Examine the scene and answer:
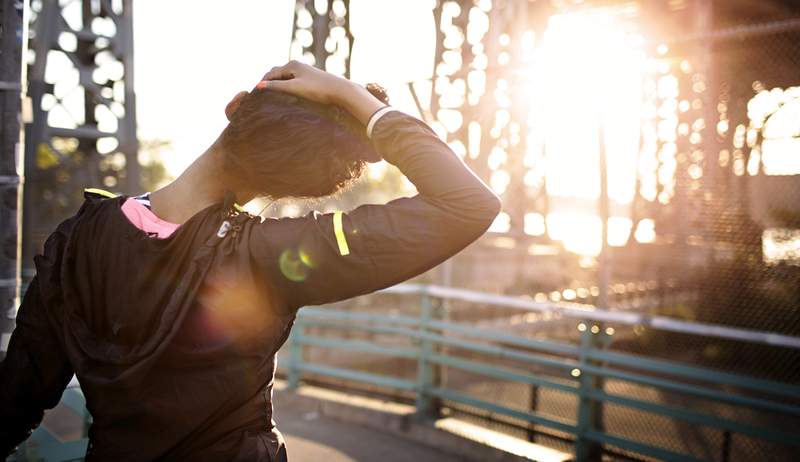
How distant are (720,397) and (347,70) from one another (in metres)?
8.32

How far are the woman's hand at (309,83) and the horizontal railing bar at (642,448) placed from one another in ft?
14.0

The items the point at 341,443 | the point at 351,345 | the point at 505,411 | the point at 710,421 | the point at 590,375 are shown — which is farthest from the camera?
the point at 351,345

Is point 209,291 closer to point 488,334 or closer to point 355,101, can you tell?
point 355,101

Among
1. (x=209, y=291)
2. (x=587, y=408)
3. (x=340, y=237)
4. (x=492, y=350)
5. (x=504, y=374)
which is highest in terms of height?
(x=340, y=237)

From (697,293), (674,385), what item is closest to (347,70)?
(697,293)

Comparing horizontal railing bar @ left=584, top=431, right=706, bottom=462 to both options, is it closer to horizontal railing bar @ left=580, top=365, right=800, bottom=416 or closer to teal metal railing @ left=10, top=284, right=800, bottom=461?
teal metal railing @ left=10, top=284, right=800, bottom=461

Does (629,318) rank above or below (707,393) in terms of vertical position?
above

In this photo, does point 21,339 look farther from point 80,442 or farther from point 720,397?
point 720,397

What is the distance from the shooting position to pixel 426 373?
6.32 m

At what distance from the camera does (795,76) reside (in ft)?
17.5

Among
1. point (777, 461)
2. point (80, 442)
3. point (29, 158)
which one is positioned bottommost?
point (777, 461)

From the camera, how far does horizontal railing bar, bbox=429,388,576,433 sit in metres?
5.31

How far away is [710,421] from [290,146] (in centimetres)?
431

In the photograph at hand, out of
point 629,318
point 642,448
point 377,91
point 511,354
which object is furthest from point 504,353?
point 377,91
